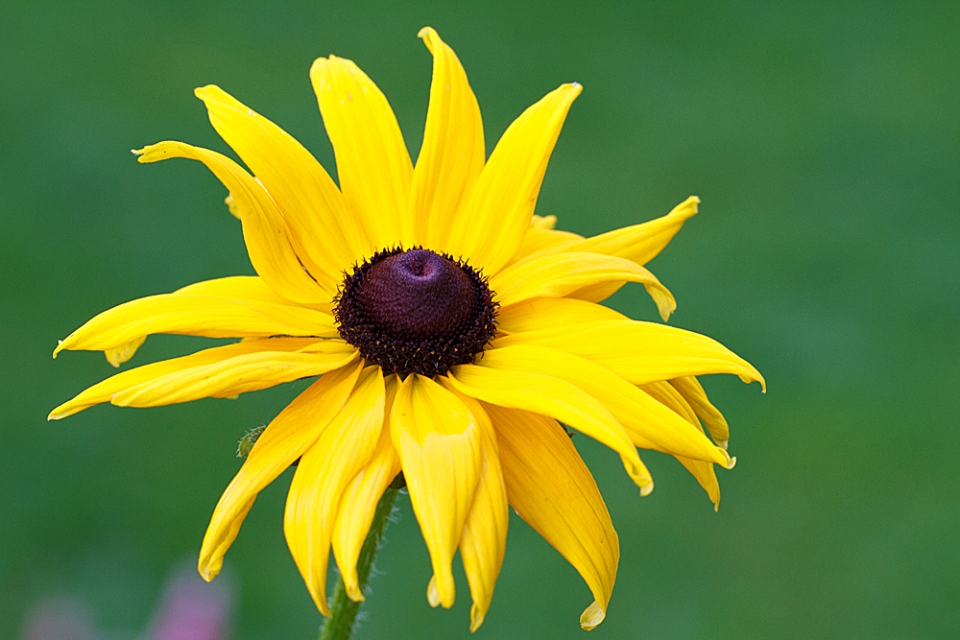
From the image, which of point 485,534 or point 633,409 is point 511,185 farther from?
point 485,534

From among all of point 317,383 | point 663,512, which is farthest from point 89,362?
point 317,383

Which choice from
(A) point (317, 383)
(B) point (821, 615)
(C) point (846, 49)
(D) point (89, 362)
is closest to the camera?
(A) point (317, 383)

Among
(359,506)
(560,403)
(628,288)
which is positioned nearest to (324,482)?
(359,506)

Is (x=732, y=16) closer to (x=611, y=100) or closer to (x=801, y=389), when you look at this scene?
(x=611, y=100)

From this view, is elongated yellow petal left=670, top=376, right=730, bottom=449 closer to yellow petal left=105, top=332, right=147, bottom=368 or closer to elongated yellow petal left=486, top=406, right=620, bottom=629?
elongated yellow petal left=486, top=406, right=620, bottom=629

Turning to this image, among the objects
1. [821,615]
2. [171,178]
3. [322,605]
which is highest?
[322,605]

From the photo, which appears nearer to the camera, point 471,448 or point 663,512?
point 471,448
